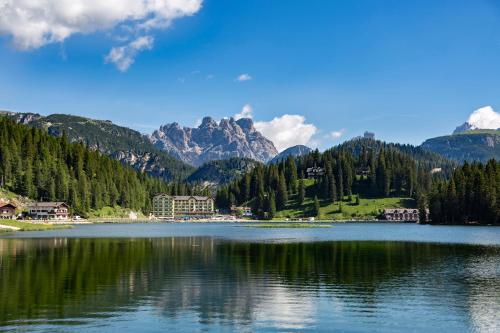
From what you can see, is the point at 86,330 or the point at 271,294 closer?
the point at 86,330

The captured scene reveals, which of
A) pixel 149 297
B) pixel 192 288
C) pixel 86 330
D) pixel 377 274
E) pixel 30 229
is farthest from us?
pixel 30 229

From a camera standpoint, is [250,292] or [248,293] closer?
[248,293]

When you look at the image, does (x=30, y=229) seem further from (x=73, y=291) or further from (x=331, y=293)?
(x=331, y=293)

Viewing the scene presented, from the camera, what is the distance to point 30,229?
506ft

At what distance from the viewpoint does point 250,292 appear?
42.1 m

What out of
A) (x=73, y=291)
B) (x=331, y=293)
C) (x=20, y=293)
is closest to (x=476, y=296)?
(x=331, y=293)

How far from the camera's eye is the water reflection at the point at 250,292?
31562 mm

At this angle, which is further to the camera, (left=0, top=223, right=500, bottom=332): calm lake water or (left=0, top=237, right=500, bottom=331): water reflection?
(left=0, top=237, right=500, bottom=331): water reflection

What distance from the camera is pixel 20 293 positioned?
4025 centimetres

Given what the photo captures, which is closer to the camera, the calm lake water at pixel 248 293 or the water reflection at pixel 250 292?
the calm lake water at pixel 248 293

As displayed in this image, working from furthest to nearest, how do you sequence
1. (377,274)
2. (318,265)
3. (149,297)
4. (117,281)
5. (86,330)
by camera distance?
(318,265)
(377,274)
(117,281)
(149,297)
(86,330)

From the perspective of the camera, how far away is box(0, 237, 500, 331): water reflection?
31.6 metres

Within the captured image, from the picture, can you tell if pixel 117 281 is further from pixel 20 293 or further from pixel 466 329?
pixel 466 329

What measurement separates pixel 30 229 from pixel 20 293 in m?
124
